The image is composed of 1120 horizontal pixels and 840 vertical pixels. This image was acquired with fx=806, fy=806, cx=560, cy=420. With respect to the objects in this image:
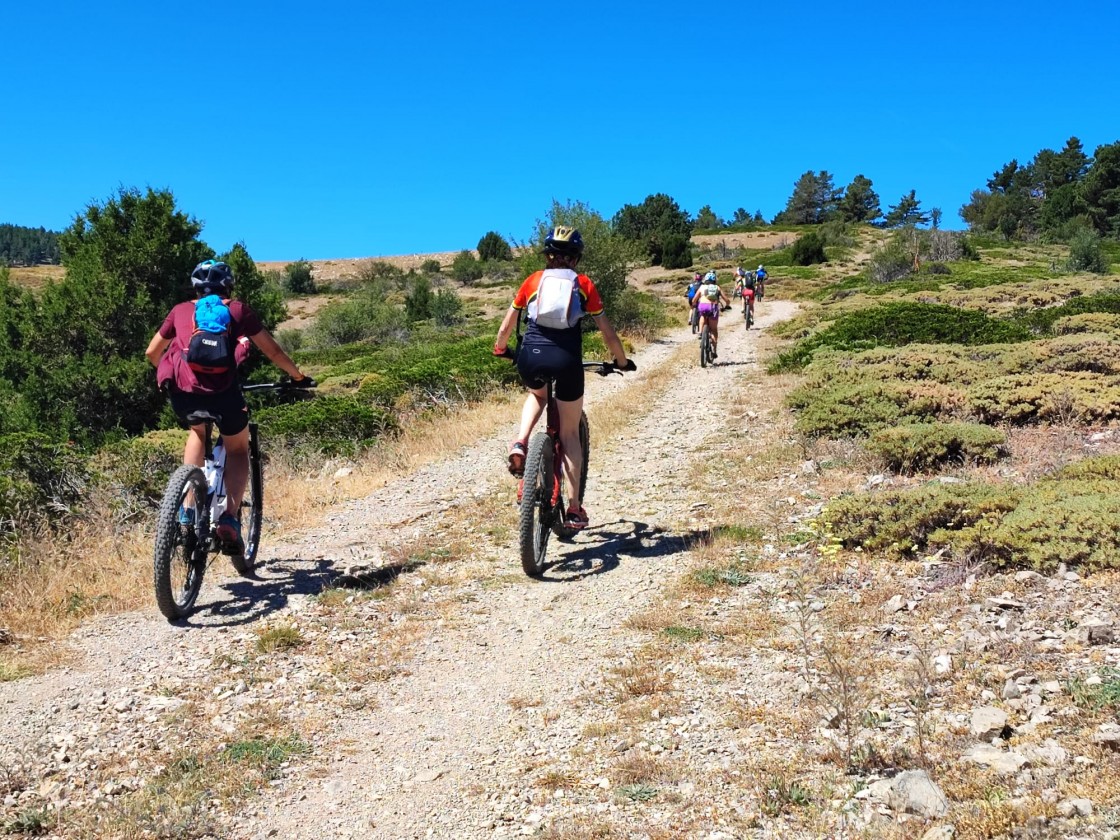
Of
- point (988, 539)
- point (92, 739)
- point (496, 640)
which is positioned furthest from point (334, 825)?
point (988, 539)

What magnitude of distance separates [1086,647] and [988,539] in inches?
51.2

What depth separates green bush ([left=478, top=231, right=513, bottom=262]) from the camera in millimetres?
70062

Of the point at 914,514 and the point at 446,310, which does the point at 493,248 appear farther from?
the point at 914,514

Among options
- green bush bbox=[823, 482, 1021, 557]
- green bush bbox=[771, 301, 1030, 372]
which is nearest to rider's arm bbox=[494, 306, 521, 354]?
green bush bbox=[823, 482, 1021, 557]

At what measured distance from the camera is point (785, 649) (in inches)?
158

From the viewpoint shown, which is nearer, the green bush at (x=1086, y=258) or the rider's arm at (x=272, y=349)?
the rider's arm at (x=272, y=349)

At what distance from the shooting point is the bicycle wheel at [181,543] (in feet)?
14.9

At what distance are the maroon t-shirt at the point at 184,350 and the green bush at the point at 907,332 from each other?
1158 cm

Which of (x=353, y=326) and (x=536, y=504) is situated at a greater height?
(x=353, y=326)

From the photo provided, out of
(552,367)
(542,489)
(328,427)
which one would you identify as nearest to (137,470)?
(328,427)

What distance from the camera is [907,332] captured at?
16.2 meters

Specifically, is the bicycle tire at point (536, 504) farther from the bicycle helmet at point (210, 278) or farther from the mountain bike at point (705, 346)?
the mountain bike at point (705, 346)

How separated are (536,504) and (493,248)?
6730 cm

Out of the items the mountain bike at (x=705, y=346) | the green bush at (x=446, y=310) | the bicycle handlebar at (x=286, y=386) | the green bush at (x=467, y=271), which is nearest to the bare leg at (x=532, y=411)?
the bicycle handlebar at (x=286, y=386)
